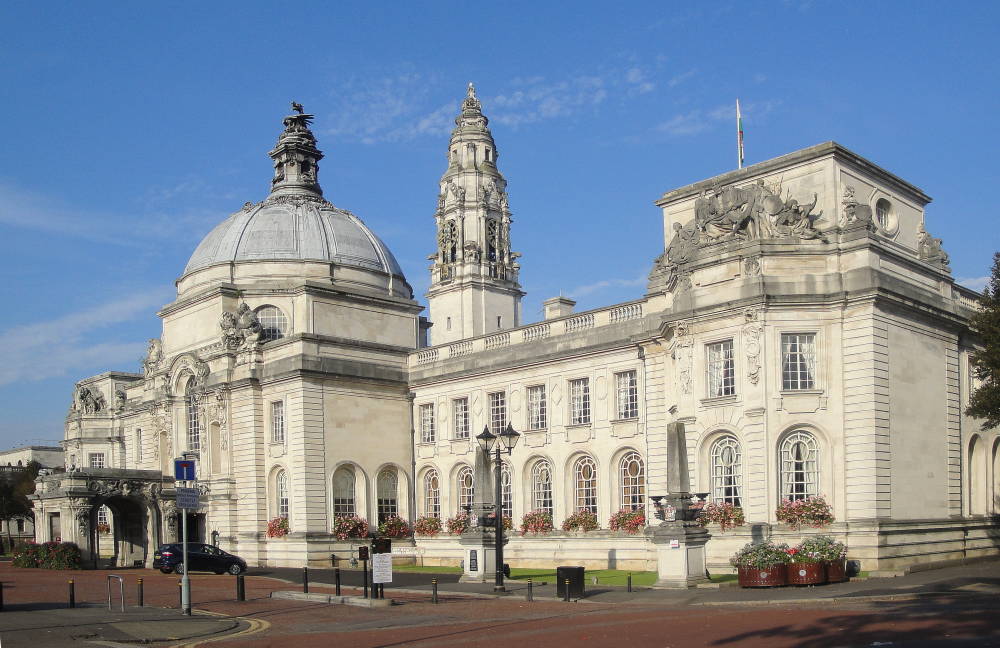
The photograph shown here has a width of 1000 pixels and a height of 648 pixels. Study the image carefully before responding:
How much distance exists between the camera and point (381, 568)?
97.8 feet

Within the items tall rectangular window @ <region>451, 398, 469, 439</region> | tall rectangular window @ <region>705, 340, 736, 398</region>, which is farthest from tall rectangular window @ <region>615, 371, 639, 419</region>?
tall rectangular window @ <region>451, 398, 469, 439</region>

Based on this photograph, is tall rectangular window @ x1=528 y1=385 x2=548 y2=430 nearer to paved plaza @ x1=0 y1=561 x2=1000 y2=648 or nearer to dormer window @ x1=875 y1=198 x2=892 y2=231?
paved plaza @ x1=0 y1=561 x2=1000 y2=648

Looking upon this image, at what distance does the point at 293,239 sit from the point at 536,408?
1942 cm

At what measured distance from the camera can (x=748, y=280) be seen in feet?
120

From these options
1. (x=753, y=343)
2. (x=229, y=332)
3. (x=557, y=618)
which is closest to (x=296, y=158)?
(x=229, y=332)

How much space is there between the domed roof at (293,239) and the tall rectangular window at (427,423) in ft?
36.1

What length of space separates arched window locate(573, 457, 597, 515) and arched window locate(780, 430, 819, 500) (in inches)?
439

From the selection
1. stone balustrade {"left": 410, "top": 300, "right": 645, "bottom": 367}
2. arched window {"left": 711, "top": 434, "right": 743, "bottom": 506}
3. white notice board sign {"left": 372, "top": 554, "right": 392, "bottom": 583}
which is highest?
stone balustrade {"left": 410, "top": 300, "right": 645, "bottom": 367}

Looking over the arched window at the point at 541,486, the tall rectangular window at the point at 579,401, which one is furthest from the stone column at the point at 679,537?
the arched window at the point at 541,486

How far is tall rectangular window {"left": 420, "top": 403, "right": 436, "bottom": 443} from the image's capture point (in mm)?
53656

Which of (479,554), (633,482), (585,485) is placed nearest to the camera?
(479,554)

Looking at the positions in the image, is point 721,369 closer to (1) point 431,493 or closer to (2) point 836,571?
(2) point 836,571

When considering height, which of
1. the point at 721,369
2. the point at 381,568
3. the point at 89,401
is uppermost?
the point at 721,369

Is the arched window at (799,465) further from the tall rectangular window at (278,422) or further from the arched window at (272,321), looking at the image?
the arched window at (272,321)
